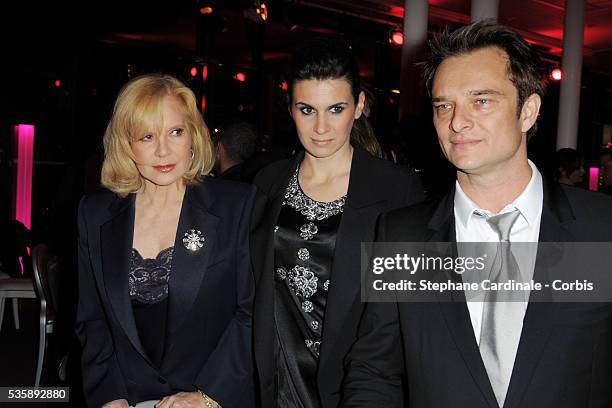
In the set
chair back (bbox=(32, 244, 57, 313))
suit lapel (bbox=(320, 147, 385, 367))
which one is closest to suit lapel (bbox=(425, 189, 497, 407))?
suit lapel (bbox=(320, 147, 385, 367))

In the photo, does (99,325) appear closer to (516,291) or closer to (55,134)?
(516,291)

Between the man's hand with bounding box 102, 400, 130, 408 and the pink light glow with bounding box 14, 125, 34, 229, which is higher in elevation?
the pink light glow with bounding box 14, 125, 34, 229

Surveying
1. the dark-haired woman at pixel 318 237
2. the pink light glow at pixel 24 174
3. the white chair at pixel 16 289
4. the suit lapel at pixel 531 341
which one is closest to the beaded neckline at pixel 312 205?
the dark-haired woman at pixel 318 237

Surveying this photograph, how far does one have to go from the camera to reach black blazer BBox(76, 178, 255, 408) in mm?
2182

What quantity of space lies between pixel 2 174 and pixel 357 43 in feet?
23.7

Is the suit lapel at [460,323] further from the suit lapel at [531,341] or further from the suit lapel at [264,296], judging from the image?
the suit lapel at [264,296]

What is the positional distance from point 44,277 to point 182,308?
3.25m

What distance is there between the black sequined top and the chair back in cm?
295

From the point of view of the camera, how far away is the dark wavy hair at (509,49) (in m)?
1.77

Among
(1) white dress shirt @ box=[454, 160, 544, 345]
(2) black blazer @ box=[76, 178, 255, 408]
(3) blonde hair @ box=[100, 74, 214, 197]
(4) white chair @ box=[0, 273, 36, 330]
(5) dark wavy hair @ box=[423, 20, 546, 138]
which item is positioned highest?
(5) dark wavy hair @ box=[423, 20, 546, 138]

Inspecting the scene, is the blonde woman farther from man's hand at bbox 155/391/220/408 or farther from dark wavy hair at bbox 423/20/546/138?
dark wavy hair at bbox 423/20/546/138

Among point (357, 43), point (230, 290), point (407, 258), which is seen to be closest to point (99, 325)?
point (230, 290)

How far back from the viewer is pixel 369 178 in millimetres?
2395

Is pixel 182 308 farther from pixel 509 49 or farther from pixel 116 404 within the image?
pixel 509 49
